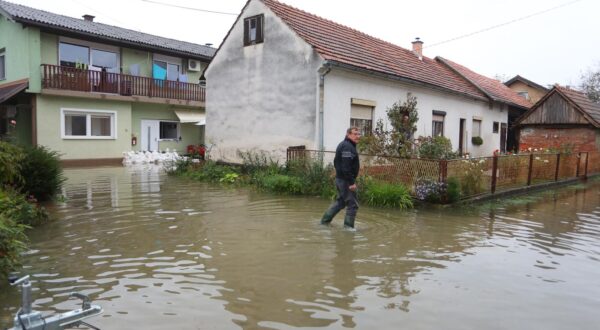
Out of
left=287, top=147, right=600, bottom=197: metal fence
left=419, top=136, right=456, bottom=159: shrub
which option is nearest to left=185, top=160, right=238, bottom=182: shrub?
left=287, top=147, right=600, bottom=197: metal fence

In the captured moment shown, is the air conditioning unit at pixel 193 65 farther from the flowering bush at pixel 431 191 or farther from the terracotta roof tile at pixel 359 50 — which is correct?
the flowering bush at pixel 431 191

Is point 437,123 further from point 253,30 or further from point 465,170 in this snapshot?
point 253,30

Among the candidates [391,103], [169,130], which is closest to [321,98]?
[391,103]

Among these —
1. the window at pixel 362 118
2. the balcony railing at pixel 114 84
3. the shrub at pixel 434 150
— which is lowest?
the shrub at pixel 434 150

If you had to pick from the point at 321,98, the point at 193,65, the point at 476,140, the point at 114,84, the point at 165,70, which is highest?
the point at 193,65

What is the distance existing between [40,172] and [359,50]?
10.5 meters

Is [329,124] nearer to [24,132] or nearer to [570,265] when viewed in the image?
[570,265]

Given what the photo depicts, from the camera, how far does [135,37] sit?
23.5 m

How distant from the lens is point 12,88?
62.6 ft

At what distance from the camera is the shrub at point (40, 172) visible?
29.8 feet

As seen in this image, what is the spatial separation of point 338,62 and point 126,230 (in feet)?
25.6

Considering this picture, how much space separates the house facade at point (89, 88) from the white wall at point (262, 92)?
7.21m

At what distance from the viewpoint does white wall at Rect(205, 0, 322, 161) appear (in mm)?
13438

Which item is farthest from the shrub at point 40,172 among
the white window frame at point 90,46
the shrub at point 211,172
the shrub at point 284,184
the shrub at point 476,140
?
the shrub at point 476,140
